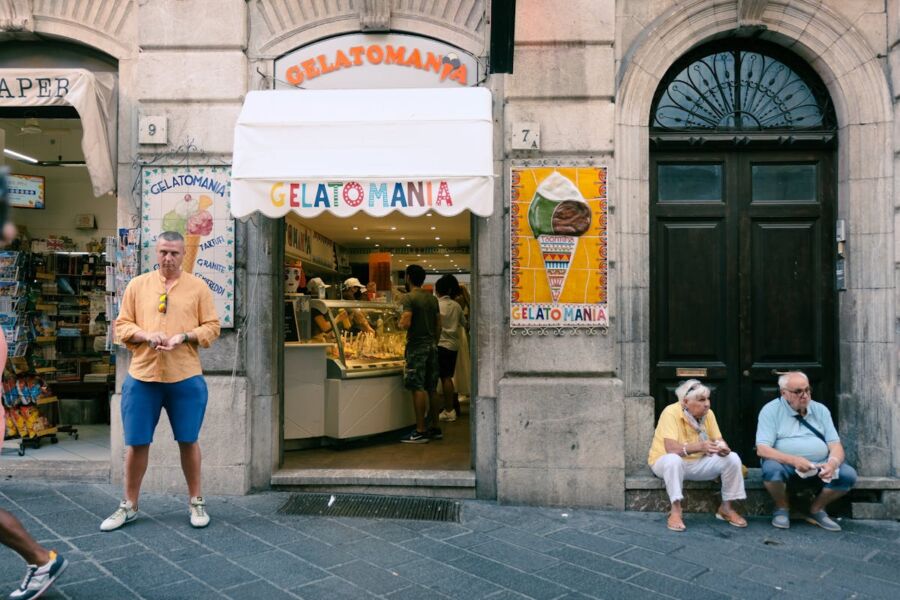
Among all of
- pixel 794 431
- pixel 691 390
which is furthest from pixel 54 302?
pixel 794 431

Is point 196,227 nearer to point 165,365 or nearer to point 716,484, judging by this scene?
point 165,365

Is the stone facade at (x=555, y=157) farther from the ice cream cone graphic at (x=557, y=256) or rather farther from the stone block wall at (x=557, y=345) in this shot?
the ice cream cone graphic at (x=557, y=256)

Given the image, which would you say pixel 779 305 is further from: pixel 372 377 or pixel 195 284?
pixel 195 284

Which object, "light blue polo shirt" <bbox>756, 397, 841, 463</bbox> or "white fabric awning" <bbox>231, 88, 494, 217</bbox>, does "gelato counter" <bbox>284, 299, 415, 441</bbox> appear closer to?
"white fabric awning" <bbox>231, 88, 494, 217</bbox>

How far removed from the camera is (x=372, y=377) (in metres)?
7.38

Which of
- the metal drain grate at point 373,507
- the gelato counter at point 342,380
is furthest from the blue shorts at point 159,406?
the gelato counter at point 342,380

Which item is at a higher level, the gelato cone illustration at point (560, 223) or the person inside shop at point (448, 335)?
the gelato cone illustration at point (560, 223)

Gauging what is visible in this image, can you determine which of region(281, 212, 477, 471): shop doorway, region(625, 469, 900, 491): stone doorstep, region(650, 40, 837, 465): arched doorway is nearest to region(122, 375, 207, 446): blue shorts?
region(281, 212, 477, 471): shop doorway

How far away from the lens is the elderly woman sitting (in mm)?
5051

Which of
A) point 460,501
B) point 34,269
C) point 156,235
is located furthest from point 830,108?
point 34,269

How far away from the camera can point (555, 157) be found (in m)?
5.63

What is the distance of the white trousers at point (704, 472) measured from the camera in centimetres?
507

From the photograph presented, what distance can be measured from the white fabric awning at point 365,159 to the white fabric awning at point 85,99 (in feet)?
5.17

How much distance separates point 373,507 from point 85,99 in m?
4.20
